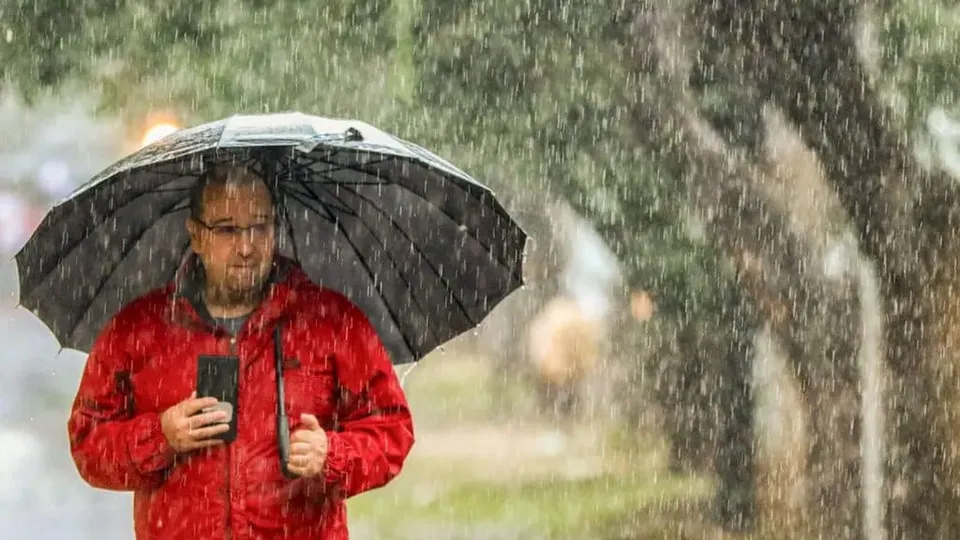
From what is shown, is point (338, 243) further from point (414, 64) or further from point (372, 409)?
point (414, 64)

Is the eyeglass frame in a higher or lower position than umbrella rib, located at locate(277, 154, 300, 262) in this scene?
lower

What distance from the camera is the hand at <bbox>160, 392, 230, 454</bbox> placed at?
3146 mm

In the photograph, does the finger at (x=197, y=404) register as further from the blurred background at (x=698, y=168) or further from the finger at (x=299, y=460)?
the blurred background at (x=698, y=168)

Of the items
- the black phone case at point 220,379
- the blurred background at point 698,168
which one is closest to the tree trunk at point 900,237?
the blurred background at point 698,168

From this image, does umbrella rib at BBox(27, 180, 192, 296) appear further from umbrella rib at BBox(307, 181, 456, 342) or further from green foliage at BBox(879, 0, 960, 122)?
green foliage at BBox(879, 0, 960, 122)

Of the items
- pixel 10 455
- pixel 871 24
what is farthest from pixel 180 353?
pixel 10 455

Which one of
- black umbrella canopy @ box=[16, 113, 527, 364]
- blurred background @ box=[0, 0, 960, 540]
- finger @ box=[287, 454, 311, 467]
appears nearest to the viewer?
finger @ box=[287, 454, 311, 467]

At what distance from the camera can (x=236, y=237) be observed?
3311 mm

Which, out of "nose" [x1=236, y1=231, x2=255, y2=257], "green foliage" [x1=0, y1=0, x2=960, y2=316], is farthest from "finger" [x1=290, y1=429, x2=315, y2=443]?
"green foliage" [x1=0, y1=0, x2=960, y2=316]

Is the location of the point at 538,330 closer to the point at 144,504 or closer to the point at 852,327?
the point at 852,327

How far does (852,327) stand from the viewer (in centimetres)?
748


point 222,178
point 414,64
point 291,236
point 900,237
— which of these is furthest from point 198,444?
point 414,64

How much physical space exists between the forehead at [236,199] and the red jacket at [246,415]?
0.19 m

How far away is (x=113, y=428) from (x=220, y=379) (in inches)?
12.9
